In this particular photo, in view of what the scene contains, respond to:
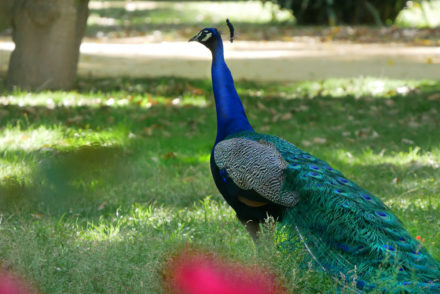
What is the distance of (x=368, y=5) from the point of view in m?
16.7

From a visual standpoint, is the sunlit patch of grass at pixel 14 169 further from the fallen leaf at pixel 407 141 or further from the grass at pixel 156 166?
the fallen leaf at pixel 407 141

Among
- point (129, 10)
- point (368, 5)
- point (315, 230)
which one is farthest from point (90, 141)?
point (129, 10)

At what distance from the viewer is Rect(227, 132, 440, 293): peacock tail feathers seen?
2.81 metres

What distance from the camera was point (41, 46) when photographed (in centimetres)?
827

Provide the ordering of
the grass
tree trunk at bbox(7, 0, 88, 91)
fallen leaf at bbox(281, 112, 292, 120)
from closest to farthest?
the grass < fallen leaf at bbox(281, 112, 292, 120) < tree trunk at bbox(7, 0, 88, 91)

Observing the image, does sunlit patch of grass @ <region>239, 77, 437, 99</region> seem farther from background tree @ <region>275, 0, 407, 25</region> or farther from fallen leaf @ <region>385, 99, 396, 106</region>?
background tree @ <region>275, 0, 407, 25</region>

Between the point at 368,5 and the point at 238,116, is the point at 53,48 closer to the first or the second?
the point at 238,116

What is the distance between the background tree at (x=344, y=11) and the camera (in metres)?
16.8

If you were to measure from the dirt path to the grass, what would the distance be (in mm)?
969

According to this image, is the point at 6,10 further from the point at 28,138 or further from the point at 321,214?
the point at 321,214

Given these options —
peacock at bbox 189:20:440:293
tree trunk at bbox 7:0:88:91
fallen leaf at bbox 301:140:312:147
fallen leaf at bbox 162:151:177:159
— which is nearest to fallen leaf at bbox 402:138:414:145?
fallen leaf at bbox 301:140:312:147

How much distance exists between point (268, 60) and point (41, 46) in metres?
4.35

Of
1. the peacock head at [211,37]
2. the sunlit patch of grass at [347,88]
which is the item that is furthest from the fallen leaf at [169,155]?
the sunlit patch of grass at [347,88]

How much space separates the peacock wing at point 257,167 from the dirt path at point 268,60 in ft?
20.7
